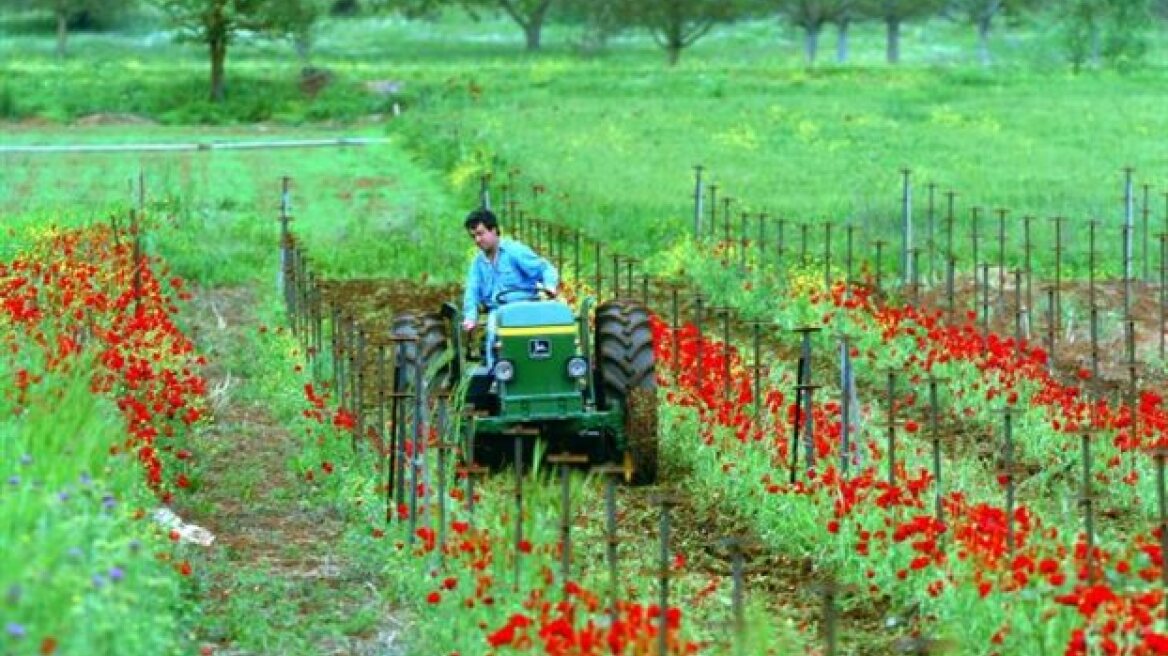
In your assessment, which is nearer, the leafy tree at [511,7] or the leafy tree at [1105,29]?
the leafy tree at [1105,29]

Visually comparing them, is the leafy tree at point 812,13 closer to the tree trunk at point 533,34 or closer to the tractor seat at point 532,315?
the tree trunk at point 533,34

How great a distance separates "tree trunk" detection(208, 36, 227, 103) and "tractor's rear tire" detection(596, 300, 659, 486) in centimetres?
3471

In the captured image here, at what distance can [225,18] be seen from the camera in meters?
48.4

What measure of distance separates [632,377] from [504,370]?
0.77 metres

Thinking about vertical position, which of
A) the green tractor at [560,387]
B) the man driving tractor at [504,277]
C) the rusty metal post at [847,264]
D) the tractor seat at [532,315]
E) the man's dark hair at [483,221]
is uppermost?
the man's dark hair at [483,221]

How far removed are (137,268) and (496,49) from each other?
56.0 metres

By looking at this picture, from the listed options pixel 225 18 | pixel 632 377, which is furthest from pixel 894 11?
pixel 632 377

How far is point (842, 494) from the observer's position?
36.9 ft

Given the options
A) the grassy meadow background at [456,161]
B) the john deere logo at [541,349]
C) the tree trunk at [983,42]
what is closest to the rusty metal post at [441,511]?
the grassy meadow background at [456,161]

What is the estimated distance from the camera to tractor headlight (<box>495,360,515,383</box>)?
13.0 meters

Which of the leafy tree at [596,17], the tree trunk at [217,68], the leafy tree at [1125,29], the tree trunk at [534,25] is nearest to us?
the tree trunk at [217,68]

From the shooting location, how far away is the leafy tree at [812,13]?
68.1 meters

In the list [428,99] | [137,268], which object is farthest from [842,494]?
[428,99]

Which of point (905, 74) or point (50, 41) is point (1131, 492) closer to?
point (905, 74)
